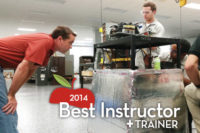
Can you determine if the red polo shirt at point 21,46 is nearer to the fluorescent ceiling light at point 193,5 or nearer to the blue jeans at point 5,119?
the blue jeans at point 5,119

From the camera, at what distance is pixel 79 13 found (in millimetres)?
7004

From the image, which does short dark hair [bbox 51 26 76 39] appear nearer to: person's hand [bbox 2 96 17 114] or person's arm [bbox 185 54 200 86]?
person's hand [bbox 2 96 17 114]

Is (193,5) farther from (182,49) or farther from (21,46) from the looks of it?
(21,46)

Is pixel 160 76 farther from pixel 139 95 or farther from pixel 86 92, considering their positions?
pixel 86 92

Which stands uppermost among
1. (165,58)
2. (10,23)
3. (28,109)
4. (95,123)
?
(10,23)

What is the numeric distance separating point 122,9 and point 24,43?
19.8 ft

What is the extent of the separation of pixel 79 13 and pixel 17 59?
6.27m

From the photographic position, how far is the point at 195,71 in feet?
3.59

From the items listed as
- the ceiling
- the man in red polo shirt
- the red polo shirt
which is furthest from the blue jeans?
the ceiling

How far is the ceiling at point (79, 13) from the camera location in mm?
5941

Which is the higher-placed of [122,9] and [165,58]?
[122,9]

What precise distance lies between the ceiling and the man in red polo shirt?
5083 mm

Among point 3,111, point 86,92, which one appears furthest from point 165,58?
point 3,111

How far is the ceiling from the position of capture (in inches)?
234
